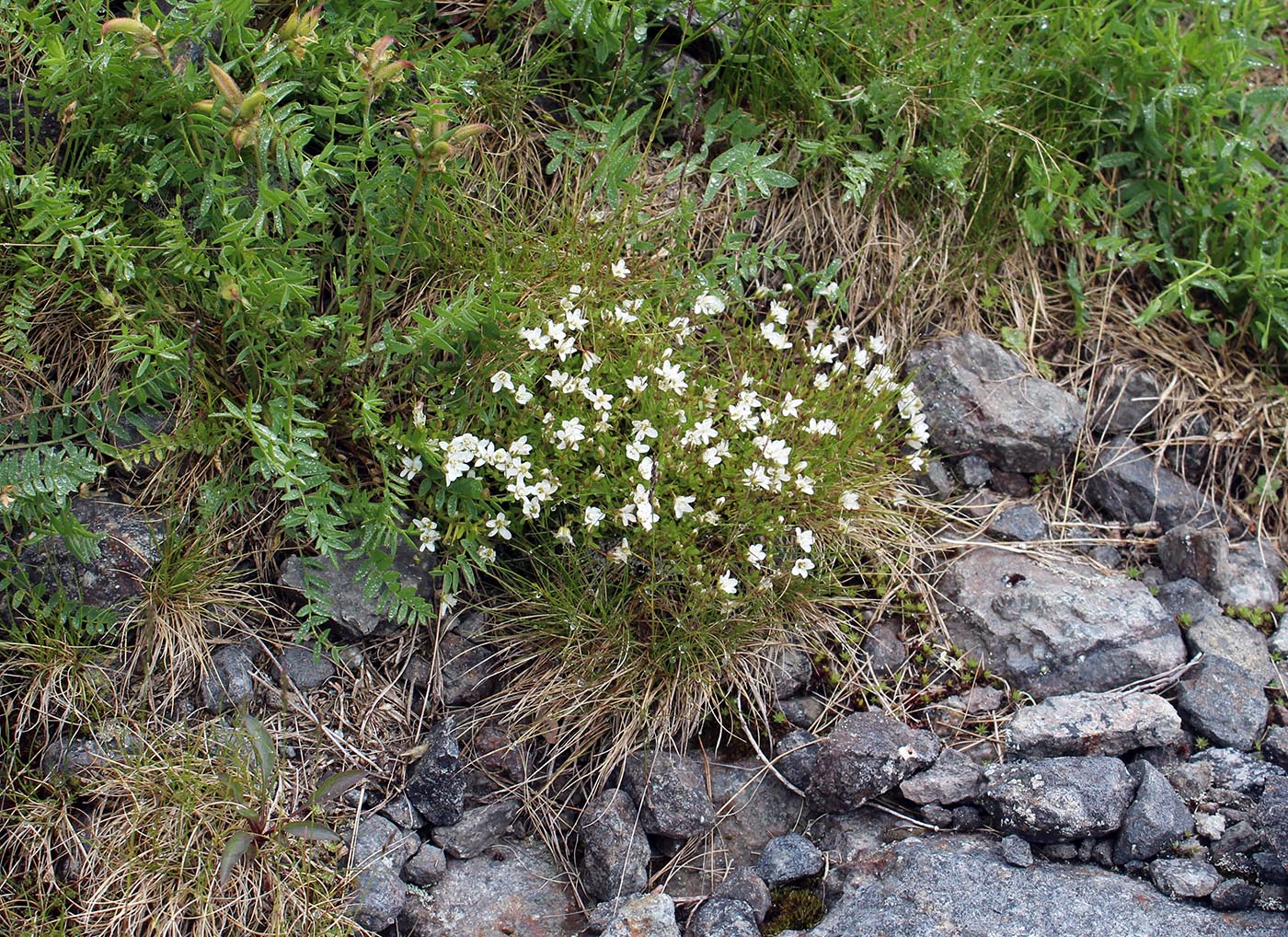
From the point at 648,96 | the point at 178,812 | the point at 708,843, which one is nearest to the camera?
the point at 178,812

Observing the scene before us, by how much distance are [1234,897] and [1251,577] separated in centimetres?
144

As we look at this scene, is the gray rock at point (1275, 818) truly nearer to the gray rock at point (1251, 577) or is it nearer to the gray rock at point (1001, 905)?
the gray rock at point (1001, 905)

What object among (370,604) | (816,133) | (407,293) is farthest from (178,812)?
(816,133)

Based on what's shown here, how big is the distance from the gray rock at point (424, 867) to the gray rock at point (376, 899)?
7 centimetres

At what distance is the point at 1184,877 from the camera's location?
284 cm

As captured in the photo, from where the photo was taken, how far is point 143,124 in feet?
10.4

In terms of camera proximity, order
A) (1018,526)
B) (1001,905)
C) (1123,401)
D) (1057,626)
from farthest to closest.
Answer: (1123,401) < (1018,526) < (1057,626) < (1001,905)

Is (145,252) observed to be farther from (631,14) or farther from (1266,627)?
(1266,627)

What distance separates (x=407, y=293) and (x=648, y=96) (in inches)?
46.5

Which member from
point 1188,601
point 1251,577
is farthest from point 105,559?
point 1251,577

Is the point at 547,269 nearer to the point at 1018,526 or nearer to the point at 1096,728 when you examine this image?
the point at 1018,526

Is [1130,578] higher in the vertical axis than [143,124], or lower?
lower

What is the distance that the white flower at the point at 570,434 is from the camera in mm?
3148

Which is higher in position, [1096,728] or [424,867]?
[1096,728]
